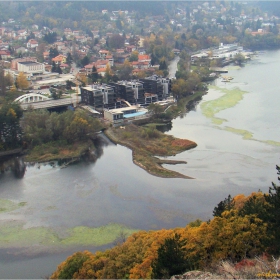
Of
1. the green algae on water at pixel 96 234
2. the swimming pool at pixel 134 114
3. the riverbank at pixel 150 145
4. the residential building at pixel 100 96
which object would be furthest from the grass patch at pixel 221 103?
the green algae on water at pixel 96 234

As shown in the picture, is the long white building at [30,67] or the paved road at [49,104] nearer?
the paved road at [49,104]

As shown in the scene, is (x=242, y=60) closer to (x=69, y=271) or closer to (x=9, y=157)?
(x=9, y=157)

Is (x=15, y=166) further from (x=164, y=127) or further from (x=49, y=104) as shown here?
(x=164, y=127)

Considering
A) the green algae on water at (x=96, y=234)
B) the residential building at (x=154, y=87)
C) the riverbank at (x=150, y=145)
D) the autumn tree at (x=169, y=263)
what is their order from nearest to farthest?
the autumn tree at (x=169, y=263)
the green algae on water at (x=96, y=234)
the riverbank at (x=150, y=145)
the residential building at (x=154, y=87)

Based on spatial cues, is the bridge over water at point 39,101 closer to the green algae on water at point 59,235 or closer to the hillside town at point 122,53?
the hillside town at point 122,53

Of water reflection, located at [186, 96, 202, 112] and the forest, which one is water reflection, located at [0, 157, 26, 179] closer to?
the forest

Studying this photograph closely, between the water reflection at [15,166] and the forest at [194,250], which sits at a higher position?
the forest at [194,250]

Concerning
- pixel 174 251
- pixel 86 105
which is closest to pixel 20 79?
pixel 86 105

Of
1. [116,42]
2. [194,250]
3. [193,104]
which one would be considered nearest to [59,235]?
[194,250]
